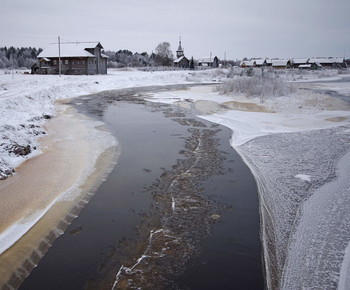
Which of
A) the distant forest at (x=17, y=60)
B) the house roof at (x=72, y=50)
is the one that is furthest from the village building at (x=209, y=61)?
the house roof at (x=72, y=50)

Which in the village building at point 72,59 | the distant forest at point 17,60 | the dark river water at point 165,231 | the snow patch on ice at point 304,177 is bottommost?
the dark river water at point 165,231

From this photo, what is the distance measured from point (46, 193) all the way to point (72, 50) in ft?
169

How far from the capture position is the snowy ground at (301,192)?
530 cm

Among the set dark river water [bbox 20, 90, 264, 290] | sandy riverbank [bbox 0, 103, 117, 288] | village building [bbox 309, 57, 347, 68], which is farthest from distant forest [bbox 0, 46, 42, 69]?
village building [bbox 309, 57, 347, 68]

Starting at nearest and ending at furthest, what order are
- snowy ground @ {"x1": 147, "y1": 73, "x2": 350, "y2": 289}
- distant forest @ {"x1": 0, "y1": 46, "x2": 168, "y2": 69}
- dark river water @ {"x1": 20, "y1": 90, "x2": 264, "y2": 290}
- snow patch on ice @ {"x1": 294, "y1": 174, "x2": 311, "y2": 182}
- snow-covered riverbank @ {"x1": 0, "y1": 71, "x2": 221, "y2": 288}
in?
dark river water @ {"x1": 20, "y1": 90, "x2": 264, "y2": 290}
snowy ground @ {"x1": 147, "y1": 73, "x2": 350, "y2": 289}
snow-covered riverbank @ {"x1": 0, "y1": 71, "x2": 221, "y2": 288}
snow patch on ice @ {"x1": 294, "y1": 174, "x2": 311, "y2": 182}
distant forest @ {"x1": 0, "y1": 46, "x2": 168, "y2": 69}

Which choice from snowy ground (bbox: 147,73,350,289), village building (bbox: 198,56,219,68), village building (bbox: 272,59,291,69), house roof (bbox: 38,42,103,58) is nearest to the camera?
snowy ground (bbox: 147,73,350,289)

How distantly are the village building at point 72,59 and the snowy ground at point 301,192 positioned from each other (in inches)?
1619

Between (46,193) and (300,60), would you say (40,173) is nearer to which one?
(46,193)

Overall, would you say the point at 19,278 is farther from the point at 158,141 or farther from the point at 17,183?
the point at 158,141

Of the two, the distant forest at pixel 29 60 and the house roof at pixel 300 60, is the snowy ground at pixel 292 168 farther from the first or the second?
the house roof at pixel 300 60

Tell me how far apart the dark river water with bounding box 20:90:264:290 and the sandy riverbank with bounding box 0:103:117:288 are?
31 cm

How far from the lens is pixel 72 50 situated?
54500 mm

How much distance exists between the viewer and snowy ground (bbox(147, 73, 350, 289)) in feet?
17.4

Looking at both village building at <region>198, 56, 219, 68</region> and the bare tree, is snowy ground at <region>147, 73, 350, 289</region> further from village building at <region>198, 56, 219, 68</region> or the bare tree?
village building at <region>198, 56, 219, 68</region>
